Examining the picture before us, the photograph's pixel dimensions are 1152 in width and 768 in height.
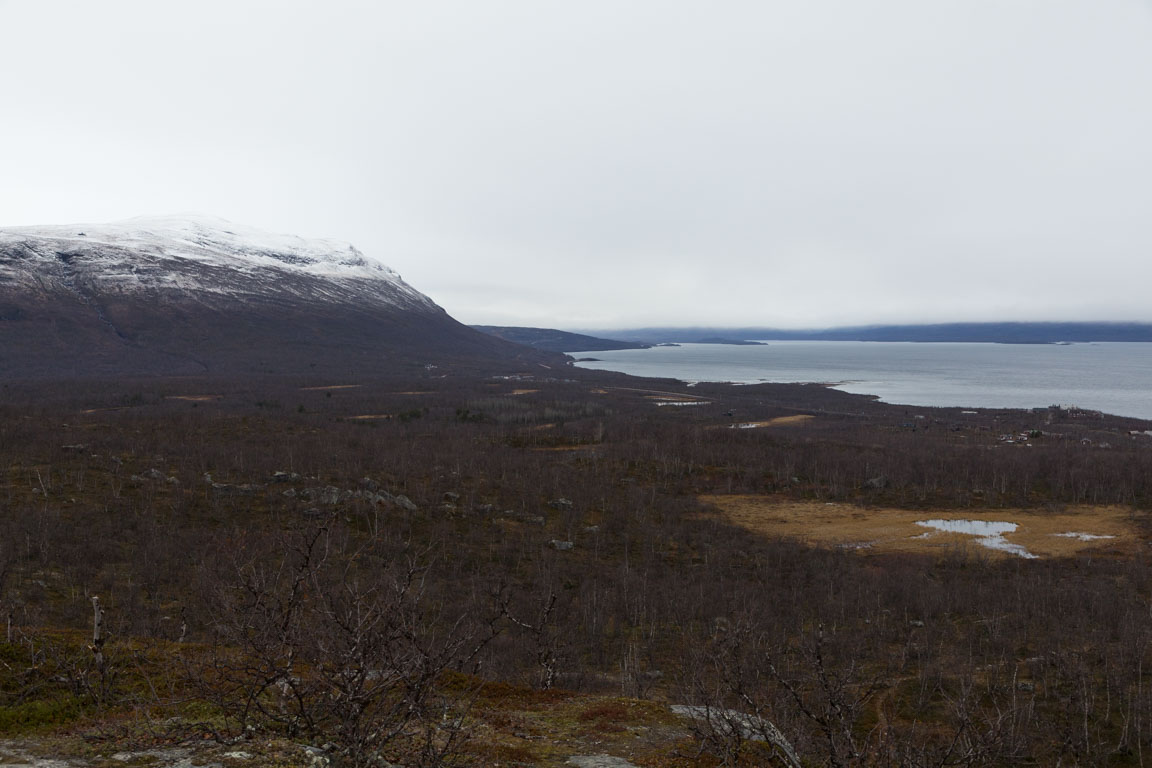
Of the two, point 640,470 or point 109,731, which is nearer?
point 109,731

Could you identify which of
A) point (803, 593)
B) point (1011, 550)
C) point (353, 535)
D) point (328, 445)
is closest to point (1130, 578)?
point (1011, 550)

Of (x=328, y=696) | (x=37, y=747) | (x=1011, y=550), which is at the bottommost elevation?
(x=1011, y=550)

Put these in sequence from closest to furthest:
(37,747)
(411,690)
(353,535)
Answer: (411,690), (37,747), (353,535)

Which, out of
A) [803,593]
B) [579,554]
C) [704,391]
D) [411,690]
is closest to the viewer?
A: [411,690]

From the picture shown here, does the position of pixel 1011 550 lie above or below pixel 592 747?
below

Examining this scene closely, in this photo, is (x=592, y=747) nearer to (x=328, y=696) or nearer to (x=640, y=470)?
(x=328, y=696)

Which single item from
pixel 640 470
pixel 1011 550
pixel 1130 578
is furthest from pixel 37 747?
pixel 640 470
